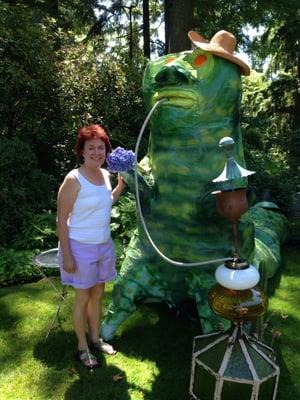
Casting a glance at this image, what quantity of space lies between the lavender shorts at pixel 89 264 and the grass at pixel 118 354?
1.82 feet

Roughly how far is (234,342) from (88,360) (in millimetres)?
1011

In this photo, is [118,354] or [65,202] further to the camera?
[118,354]

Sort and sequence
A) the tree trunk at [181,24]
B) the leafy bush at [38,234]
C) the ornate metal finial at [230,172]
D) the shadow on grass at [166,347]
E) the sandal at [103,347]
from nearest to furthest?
the ornate metal finial at [230,172], the shadow on grass at [166,347], the sandal at [103,347], the leafy bush at [38,234], the tree trunk at [181,24]

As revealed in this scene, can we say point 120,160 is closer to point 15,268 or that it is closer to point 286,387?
point 286,387

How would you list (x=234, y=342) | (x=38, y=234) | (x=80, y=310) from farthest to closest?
(x=38, y=234)
(x=80, y=310)
(x=234, y=342)

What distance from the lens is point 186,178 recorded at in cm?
277

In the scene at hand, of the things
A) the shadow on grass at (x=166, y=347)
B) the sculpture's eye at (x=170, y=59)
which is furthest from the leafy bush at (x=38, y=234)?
the sculpture's eye at (x=170, y=59)

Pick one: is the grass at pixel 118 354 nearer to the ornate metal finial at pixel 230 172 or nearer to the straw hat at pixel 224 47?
the ornate metal finial at pixel 230 172

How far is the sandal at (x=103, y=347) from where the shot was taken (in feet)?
10.1

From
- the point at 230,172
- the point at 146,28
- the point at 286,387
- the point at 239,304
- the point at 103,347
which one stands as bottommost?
the point at 286,387

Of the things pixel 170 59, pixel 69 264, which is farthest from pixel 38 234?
pixel 170 59

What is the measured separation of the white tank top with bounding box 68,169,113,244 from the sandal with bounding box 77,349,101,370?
730 millimetres

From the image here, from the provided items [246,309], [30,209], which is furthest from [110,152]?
[30,209]

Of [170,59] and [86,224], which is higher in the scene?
[170,59]
